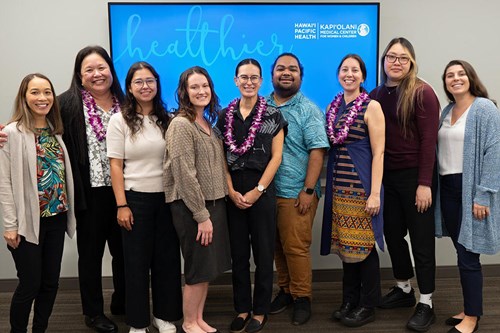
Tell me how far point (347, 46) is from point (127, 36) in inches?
63.0

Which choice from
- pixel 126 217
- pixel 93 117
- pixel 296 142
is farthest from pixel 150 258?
pixel 296 142

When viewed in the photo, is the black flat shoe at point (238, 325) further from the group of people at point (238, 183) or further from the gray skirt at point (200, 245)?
the gray skirt at point (200, 245)

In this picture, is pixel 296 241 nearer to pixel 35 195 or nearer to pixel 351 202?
pixel 351 202

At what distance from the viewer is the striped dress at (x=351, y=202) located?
258 cm

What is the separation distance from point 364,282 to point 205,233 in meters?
1.06

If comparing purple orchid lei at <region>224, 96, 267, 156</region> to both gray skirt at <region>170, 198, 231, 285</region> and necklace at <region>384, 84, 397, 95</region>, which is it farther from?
necklace at <region>384, 84, 397, 95</region>

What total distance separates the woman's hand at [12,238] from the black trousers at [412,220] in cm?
209

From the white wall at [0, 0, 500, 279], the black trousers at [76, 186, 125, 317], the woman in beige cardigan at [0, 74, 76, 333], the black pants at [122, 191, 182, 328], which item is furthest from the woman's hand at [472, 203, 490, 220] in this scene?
the woman in beige cardigan at [0, 74, 76, 333]

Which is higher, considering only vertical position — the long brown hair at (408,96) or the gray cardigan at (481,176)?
the long brown hair at (408,96)

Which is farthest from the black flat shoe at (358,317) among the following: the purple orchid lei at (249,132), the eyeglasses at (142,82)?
the eyeglasses at (142,82)

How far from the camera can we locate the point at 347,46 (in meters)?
3.26

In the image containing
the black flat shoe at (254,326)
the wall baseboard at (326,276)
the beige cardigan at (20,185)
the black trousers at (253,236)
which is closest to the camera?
the beige cardigan at (20,185)

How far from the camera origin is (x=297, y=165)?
2.71 metres

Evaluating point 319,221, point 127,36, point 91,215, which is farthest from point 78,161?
point 319,221
